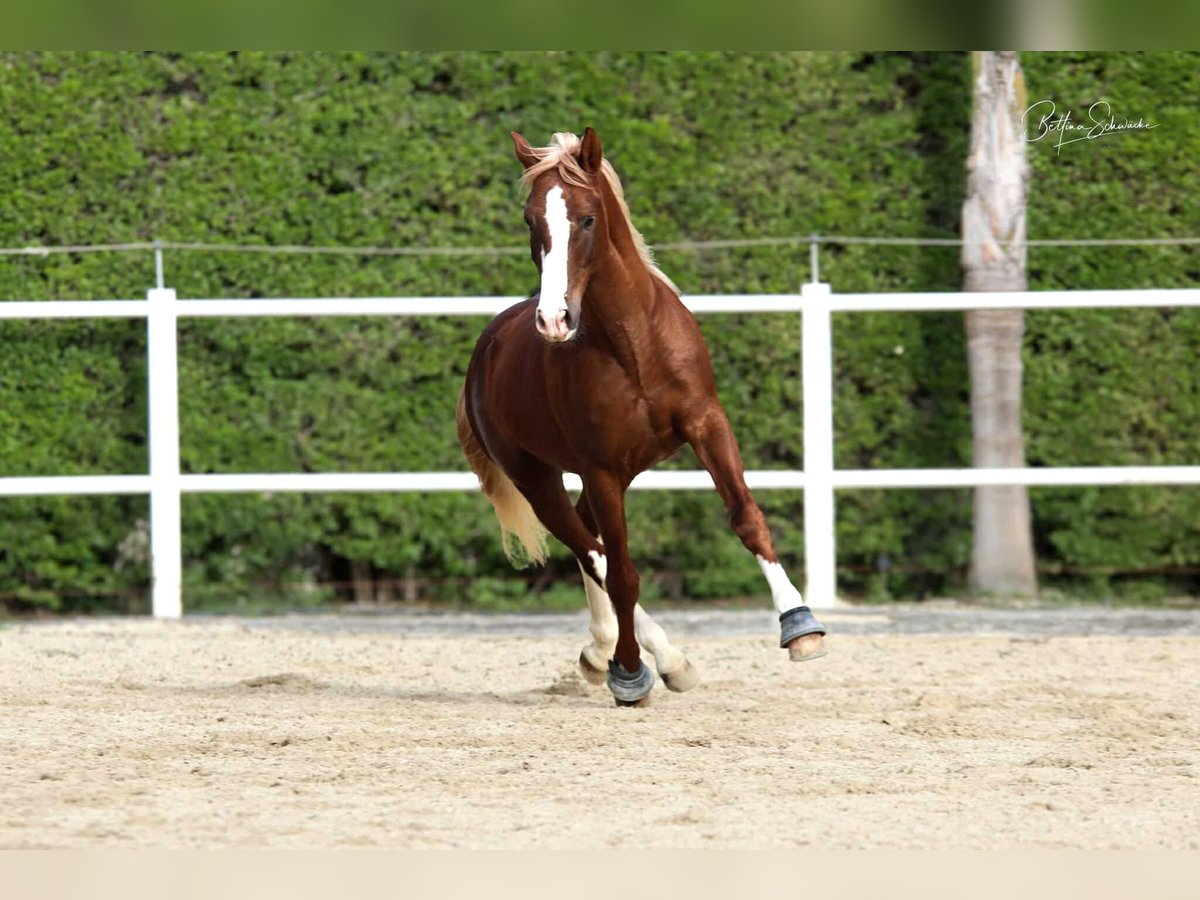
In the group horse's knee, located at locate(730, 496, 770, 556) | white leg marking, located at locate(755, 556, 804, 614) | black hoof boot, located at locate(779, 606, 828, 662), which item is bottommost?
black hoof boot, located at locate(779, 606, 828, 662)

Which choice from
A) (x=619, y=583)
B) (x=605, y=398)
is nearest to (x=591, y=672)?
(x=619, y=583)

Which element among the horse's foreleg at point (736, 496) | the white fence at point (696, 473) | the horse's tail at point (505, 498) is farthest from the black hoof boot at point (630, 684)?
the white fence at point (696, 473)

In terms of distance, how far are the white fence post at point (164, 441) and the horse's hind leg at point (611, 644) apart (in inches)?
97.1

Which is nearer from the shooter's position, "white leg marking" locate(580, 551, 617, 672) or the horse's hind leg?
the horse's hind leg

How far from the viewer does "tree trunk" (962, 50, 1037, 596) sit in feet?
22.4

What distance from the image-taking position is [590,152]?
386 cm

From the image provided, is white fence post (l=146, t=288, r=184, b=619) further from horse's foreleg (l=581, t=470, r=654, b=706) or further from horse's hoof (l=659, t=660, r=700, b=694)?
horse's hoof (l=659, t=660, r=700, b=694)

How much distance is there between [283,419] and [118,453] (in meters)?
0.83

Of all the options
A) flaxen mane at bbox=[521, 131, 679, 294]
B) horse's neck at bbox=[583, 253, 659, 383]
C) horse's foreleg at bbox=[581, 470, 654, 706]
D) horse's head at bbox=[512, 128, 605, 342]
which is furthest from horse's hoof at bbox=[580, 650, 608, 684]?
flaxen mane at bbox=[521, 131, 679, 294]

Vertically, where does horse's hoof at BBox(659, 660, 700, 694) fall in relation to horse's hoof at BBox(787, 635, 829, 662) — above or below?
below

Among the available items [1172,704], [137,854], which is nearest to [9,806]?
[137,854]

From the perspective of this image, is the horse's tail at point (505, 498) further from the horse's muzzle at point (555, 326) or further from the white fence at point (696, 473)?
the horse's muzzle at point (555, 326)

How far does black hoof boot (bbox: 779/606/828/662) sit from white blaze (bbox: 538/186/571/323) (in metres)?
1.07

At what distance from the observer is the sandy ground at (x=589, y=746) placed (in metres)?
2.84
